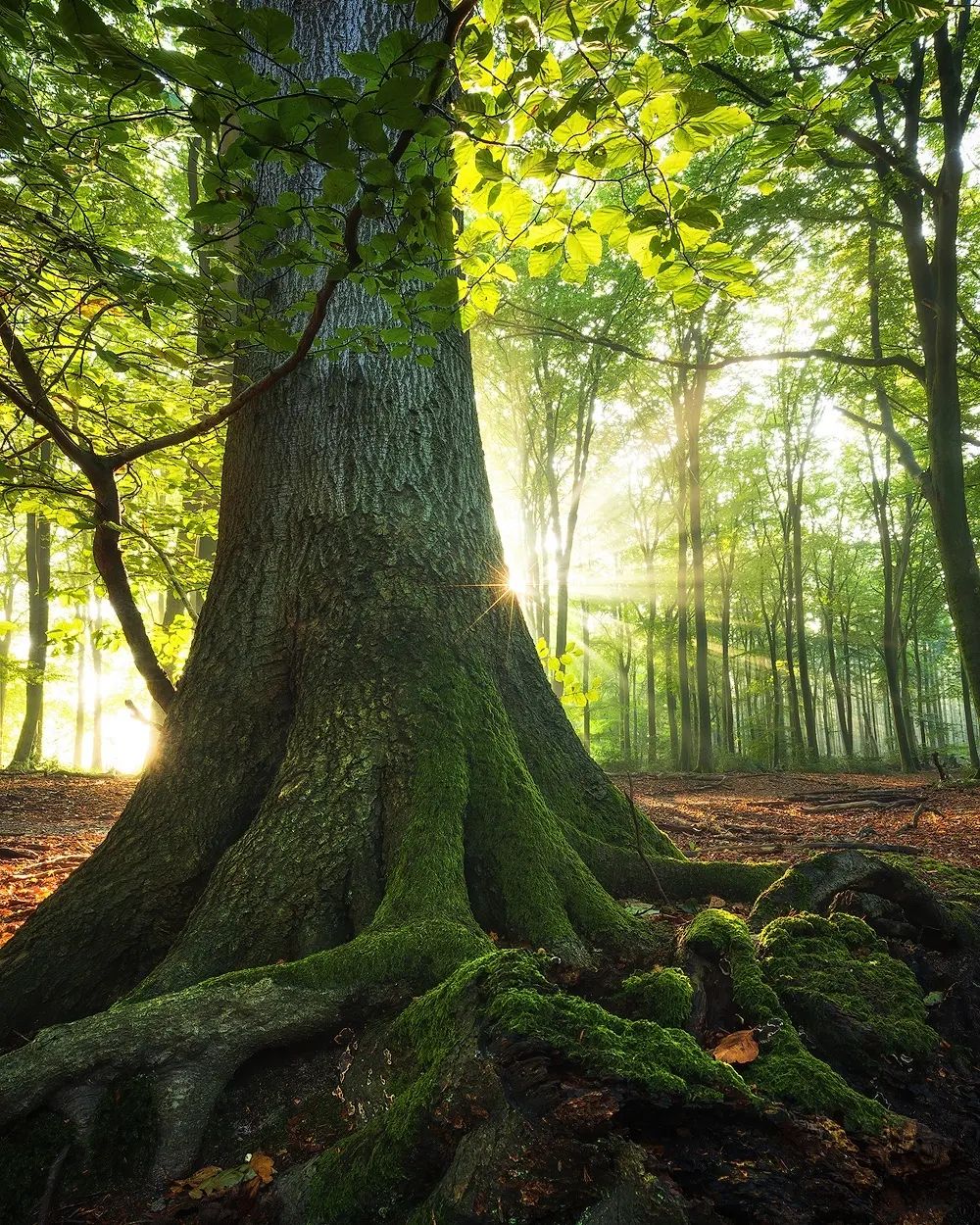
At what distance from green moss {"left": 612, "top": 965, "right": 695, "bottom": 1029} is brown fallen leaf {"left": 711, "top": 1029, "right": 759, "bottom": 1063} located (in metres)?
0.13

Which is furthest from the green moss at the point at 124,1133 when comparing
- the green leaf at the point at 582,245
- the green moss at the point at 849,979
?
the green leaf at the point at 582,245

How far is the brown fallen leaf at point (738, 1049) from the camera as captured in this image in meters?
1.71

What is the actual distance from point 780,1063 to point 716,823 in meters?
5.14

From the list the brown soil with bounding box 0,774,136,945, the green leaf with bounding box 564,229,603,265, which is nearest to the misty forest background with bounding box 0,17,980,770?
the green leaf with bounding box 564,229,603,265

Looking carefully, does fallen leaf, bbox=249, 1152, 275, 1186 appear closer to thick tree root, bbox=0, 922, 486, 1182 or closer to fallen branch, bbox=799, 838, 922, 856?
thick tree root, bbox=0, 922, 486, 1182

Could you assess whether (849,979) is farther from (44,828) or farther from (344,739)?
(44,828)

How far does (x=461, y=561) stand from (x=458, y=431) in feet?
2.83

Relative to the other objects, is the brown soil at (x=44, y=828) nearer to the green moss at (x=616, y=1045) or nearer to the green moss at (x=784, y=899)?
the green moss at (x=616, y=1045)

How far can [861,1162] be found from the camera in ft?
4.59

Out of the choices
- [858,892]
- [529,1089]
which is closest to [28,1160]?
[529,1089]

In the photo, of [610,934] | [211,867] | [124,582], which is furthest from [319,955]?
[124,582]

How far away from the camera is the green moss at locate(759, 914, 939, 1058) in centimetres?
188

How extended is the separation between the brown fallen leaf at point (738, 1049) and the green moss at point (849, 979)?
28 cm

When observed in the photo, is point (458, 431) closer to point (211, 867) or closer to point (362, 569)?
point (362, 569)
